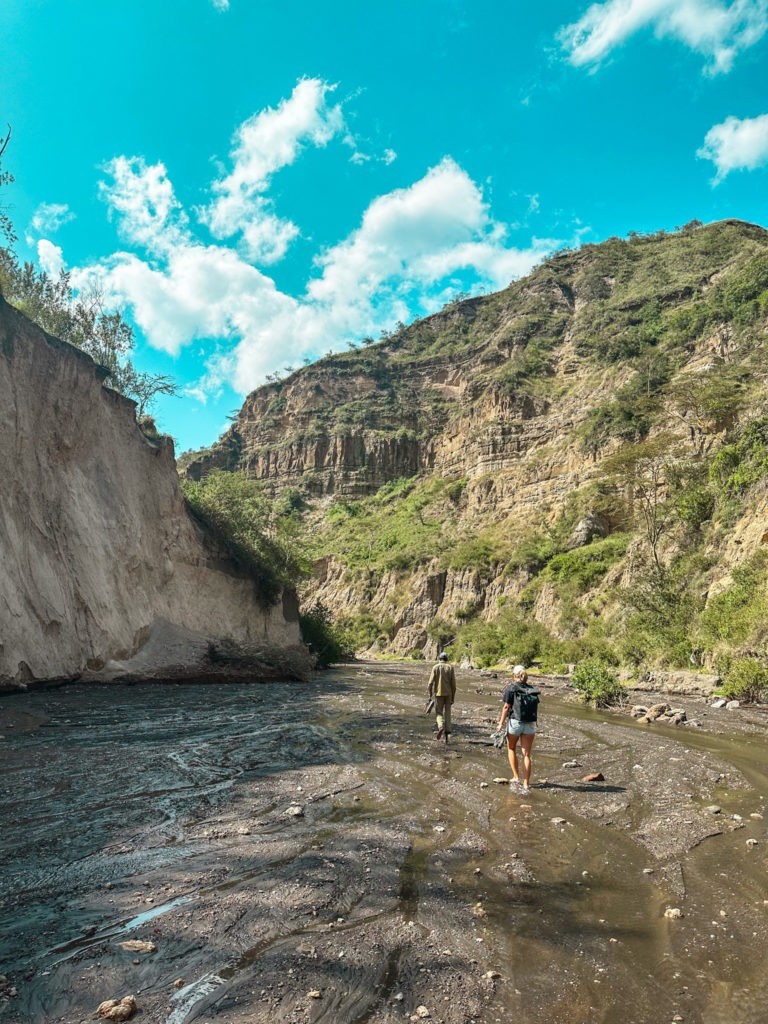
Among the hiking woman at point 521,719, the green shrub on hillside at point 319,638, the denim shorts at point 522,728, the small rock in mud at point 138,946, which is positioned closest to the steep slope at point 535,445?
the green shrub on hillside at point 319,638

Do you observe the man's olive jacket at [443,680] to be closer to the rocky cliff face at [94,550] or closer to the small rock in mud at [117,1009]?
the small rock in mud at [117,1009]

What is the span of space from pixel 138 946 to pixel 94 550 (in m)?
19.7

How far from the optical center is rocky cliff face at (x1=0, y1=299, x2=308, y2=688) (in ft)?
58.9

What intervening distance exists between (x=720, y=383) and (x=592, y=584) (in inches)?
639

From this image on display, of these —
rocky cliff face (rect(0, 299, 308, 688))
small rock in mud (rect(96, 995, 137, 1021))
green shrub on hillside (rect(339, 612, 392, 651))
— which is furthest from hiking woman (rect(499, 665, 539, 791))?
green shrub on hillside (rect(339, 612, 392, 651))

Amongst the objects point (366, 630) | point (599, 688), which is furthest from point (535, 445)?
point (599, 688)

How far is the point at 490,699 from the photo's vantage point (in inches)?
869

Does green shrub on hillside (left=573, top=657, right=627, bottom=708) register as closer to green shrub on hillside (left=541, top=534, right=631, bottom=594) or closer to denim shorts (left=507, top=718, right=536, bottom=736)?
denim shorts (left=507, top=718, right=536, bottom=736)

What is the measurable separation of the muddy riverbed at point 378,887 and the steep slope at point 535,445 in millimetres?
19917

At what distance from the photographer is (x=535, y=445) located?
67.2 meters

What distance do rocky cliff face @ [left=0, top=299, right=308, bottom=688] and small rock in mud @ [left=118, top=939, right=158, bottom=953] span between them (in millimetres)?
14902

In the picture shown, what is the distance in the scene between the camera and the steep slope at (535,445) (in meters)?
39.1

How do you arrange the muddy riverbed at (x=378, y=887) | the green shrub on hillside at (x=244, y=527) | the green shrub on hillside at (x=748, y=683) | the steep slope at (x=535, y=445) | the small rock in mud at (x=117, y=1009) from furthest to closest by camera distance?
the steep slope at (x=535, y=445)
the green shrub on hillside at (x=244, y=527)
the green shrub on hillside at (x=748, y=683)
the muddy riverbed at (x=378, y=887)
the small rock in mud at (x=117, y=1009)

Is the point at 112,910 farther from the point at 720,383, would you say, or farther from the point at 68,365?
the point at 720,383
